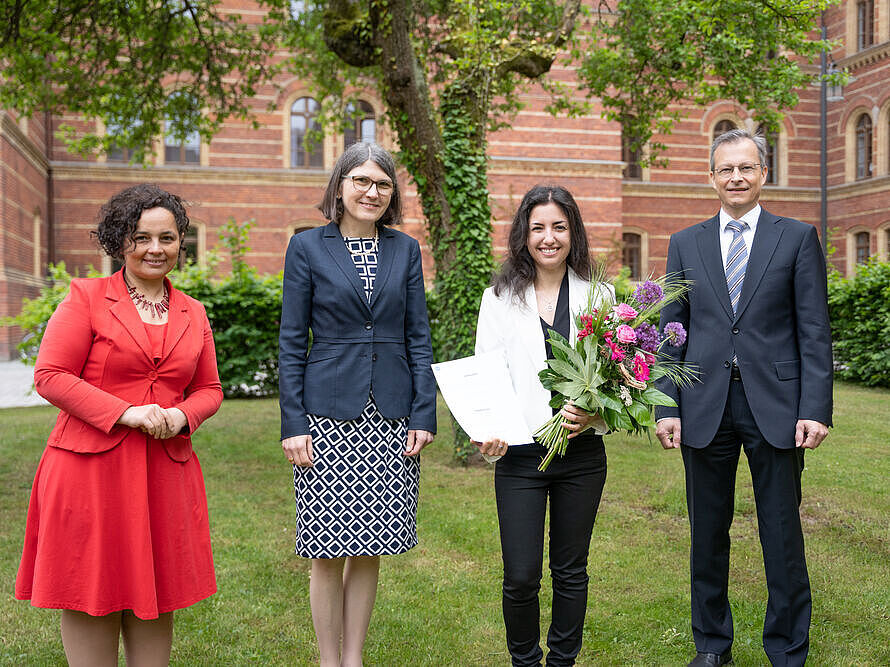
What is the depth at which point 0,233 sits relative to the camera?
20.0m

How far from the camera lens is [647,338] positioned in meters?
2.80

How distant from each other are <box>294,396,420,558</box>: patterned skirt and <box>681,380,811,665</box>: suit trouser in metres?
1.42

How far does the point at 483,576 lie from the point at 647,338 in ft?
8.62

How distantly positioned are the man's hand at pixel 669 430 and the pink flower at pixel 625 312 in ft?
2.61

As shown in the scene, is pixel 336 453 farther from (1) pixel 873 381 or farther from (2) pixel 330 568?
(1) pixel 873 381

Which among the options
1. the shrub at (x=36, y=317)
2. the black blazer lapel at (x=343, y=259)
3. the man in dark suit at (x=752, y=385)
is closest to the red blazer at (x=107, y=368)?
the black blazer lapel at (x=343, y=259)

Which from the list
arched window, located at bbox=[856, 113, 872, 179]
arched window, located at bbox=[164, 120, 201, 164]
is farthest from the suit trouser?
arched window, located at bbox=[856, 113, 872, 179]

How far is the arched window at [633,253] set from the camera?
91.1ft

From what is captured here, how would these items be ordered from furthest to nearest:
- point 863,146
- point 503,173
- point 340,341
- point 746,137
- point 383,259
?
point 863,146 → point 503,173 → point 746,137 → point 383,259 → point 340,341

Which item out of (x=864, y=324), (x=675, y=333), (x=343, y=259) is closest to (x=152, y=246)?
(x=343, y=259)

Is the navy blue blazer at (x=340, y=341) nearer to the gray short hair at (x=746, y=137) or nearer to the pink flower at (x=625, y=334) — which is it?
the pink flower at (x=625, y=334)

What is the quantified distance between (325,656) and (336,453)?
864 millimetres

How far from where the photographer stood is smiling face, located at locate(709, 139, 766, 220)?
3.24 meters

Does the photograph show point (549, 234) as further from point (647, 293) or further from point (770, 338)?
point (770, 338)
